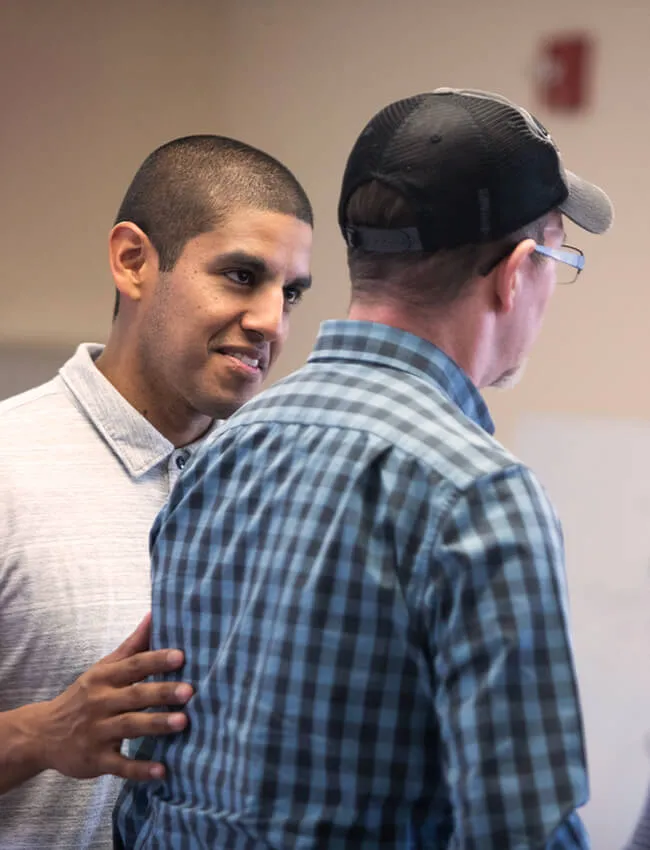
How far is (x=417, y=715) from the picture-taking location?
0.88 m

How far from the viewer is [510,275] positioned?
3.23 ft

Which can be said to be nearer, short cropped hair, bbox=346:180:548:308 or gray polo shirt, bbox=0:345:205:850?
short cropped hair, bbox=346:180:548:308

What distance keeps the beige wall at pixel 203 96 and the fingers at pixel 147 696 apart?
136 cm

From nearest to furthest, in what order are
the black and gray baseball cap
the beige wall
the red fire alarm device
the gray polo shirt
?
1. the black and gray baseball cap
2. the gray polo shirt
3. the red fire alarm device
4. the beige wall

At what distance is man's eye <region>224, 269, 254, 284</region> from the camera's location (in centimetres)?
151

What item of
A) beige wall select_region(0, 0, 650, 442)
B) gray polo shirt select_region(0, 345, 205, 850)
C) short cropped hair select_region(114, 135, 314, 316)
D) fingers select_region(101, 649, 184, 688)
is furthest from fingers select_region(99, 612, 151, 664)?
Answer: beige wall select_region(0, 0, 650, 442)

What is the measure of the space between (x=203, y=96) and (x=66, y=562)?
6.11 ft

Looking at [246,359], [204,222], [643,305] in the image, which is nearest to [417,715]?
[246,359]

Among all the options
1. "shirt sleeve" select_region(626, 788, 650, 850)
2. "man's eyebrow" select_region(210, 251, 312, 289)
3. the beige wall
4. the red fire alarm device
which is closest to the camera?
"shirt sleeve" select_region(626, 788, 650, 850)

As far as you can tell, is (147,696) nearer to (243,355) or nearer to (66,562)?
(66,562)

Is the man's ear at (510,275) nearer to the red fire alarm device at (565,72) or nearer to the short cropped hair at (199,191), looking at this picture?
the short cropped hair at (199,191)

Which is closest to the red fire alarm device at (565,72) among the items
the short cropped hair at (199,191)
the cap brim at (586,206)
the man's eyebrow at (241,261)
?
the short cropped hair at (199,191)

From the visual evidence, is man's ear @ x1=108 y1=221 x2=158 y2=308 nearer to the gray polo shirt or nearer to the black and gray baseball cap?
the gray polo shirt

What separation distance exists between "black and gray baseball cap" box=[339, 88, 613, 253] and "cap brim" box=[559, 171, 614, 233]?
2 cm
